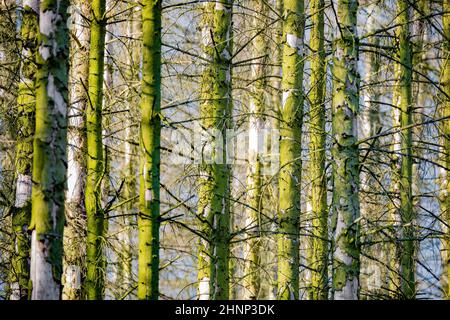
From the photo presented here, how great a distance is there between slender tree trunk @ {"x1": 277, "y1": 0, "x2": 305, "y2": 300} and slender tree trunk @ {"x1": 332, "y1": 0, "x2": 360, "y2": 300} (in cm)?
152

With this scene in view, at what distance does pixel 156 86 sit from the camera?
8484 mm

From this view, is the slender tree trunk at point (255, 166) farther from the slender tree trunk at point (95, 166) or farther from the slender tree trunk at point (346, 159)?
the slender tree trunk at point (346, 159)

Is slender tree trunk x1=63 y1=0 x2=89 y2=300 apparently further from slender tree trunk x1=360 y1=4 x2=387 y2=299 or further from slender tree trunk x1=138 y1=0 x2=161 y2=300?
slender tree trunk x1=360 y1=4 x2=387 y2=299

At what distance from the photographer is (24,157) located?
9406mm

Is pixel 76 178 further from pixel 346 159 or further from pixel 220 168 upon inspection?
pixel 346 159

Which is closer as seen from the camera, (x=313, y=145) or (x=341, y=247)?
(x=341, y=247)

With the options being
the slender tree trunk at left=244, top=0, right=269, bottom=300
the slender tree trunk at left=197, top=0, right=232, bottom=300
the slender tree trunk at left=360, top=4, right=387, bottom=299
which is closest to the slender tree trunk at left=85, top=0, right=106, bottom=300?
the slender tree trunk at left=197, top=0, right=232, bottom=300

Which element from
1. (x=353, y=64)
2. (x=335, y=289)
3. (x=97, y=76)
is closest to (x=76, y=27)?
(x=97, y=76)

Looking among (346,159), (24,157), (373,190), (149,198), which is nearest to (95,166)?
(24,157)

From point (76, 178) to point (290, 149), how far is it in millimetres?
3739

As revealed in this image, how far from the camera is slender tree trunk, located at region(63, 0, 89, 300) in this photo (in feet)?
36.7

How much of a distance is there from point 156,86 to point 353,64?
2047 millimetres

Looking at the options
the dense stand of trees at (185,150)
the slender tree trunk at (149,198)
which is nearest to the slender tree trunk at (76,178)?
the dense stand of trees at (185,150)
